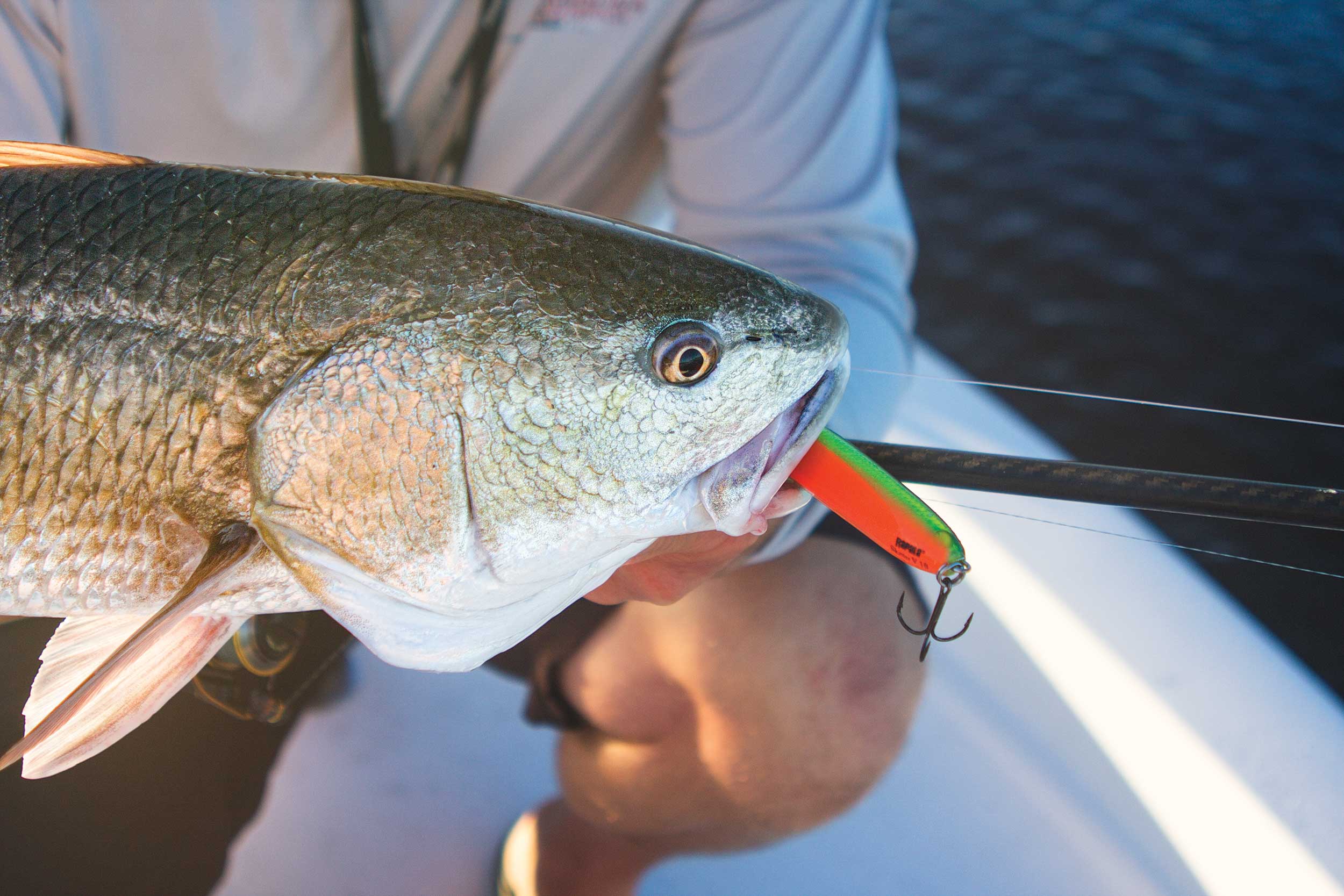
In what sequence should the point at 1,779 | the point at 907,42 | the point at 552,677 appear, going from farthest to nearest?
1. the point at 907,42
2. the point at 552,677
3. the point at 1,779

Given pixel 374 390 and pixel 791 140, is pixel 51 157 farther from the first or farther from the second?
pixel 791 140

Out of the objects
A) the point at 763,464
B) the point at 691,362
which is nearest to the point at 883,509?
the point at 763,464

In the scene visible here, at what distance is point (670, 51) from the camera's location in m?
1.85

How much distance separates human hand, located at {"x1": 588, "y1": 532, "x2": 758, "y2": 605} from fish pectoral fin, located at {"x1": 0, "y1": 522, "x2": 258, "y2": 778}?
1.40ft

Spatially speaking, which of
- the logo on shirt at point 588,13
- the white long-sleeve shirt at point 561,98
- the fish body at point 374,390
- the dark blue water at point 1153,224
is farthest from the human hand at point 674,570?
the dark blue water at point 1153,224

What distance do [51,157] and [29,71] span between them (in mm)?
791

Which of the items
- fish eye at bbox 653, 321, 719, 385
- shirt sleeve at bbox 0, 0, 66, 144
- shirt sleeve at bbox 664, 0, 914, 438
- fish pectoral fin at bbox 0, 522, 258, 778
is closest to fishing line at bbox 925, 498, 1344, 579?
fish eye at bbox 653, 321, 719, 385

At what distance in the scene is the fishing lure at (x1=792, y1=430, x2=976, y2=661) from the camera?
81 cm

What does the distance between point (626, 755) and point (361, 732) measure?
482 mm

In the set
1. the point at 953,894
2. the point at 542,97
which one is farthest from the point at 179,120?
the point at 953,894

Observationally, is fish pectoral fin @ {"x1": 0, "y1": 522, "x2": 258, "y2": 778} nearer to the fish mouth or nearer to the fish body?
the fish body

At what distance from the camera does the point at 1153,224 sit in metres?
5.93

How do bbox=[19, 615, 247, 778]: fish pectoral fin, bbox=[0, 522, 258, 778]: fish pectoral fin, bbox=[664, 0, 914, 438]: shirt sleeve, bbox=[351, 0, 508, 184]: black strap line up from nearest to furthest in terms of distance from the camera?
bbox=[0, 522, 258, 778]: fish pectoral fin, bbox=[19, 615, 247, 778]: fish pectoral fin, bbox=[351, 0, 508, 184]: black strap, bbox=[664, 0, 914, 438]: shirt sleeve

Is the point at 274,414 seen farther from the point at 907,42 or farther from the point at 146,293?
the point at 907,42
